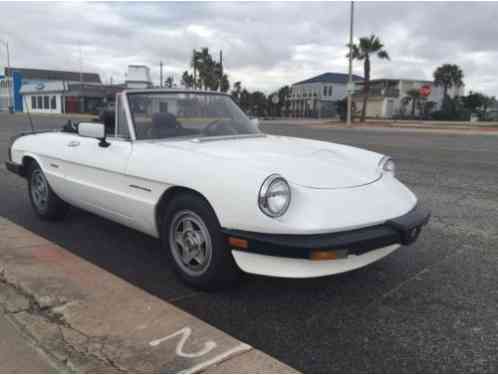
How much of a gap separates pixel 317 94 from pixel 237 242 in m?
81.9

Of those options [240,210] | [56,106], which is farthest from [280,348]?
[56,106]

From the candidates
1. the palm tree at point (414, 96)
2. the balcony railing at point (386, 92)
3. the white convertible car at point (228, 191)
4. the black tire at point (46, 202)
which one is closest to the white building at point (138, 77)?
the white convertible car at point (228, 191)

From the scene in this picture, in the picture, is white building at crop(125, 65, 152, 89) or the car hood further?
white building at crop(125, 65, 152, 89)

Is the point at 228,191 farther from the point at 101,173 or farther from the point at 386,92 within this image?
the point at 386,92

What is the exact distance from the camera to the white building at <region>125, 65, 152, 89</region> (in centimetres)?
483

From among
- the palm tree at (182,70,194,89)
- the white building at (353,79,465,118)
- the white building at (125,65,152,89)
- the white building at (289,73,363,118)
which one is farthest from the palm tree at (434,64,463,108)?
the white building at (125,65,152,89)

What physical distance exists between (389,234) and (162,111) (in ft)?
7.21

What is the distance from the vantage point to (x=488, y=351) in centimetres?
249

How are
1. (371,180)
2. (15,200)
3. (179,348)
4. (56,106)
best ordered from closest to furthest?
(179,348)
(371,180)
(15,200)
(56,106)

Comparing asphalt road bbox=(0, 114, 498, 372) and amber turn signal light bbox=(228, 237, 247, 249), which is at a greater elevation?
amber turn signal light bbox=(228, 237, 247, 249)

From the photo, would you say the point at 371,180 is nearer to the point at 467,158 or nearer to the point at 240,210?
the point at 240,210

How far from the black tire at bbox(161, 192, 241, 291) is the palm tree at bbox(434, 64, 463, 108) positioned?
6566 centimetres

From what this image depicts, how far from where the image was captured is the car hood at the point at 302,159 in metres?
2.98

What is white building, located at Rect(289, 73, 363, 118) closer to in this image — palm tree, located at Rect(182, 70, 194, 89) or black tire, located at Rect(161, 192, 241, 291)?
palm tree, located at Rect(182, 70, 194, 89)
